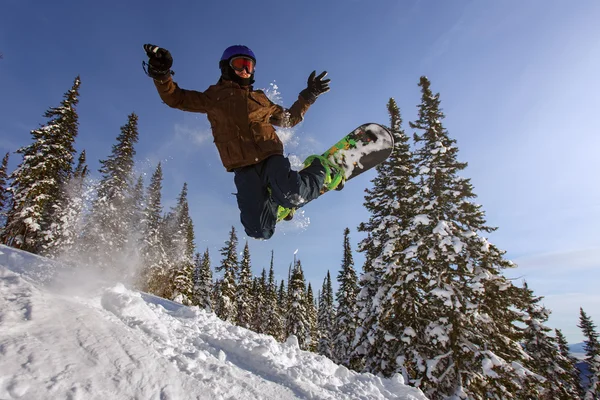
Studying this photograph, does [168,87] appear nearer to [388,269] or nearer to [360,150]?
[360,150]

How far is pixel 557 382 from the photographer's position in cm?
1359

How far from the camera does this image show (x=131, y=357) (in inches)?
157

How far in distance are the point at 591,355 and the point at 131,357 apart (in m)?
32.4

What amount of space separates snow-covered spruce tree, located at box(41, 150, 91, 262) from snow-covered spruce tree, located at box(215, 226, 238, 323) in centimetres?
1393

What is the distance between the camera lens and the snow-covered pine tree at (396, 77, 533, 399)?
34.2ft

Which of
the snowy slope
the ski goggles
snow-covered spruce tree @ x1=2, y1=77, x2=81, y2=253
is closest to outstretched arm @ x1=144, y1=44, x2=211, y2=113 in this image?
the ski goggles

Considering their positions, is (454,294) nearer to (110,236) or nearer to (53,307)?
(53,307)

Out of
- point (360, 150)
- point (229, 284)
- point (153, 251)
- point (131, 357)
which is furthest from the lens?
point (229, 284)

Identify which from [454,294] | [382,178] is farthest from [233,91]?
[382,178]

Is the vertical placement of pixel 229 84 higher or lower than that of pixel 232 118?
higher

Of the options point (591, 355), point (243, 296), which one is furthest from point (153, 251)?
point (591, 355)

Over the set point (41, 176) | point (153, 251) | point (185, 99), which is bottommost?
point (185, 99)

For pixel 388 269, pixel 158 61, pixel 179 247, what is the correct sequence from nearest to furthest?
pixel 158 61
pixel 388 269
pixel 179 247

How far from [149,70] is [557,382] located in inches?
716
